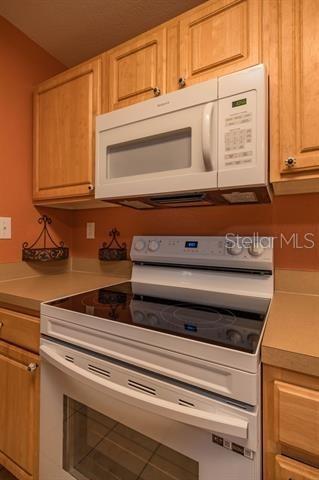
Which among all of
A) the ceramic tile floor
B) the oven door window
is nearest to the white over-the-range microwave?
the oven door window

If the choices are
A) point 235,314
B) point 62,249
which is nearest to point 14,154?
point 62,249

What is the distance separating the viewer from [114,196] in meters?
1.21

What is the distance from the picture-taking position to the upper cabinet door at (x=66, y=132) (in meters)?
1.38

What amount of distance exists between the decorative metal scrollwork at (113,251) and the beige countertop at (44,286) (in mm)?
130

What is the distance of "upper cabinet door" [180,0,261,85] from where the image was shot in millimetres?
998

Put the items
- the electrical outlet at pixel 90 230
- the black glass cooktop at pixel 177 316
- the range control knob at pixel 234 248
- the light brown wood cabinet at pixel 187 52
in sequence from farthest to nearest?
the electrical outlet at pixel 90 230
the range control knob at pixel 234 248
the light brown wood cabinet at pixel 187 52
the black glass cooktop at pixel 177 316

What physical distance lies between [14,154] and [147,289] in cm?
112

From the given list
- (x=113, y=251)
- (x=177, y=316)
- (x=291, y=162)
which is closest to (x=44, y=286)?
(x=113, y=251)

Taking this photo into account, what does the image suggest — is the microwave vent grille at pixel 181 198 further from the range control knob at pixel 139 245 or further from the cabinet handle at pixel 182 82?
the cabinet handle at pixel 182 82

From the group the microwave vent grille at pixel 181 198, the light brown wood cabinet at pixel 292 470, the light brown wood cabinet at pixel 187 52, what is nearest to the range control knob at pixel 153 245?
the microwave vent grille at pixel 181 198

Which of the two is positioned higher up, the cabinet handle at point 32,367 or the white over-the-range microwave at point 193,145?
the white over-the-range microwave at point 193,145

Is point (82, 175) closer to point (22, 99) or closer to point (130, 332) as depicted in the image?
point (22, 99)

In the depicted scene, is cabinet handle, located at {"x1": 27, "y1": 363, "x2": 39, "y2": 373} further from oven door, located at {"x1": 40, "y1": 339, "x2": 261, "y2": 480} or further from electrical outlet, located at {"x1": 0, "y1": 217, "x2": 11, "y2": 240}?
electrical outlet, located at {"x1": 0, "y1": 217, "x2": 11, "y2": 240}

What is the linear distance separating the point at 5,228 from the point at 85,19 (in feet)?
4.16
